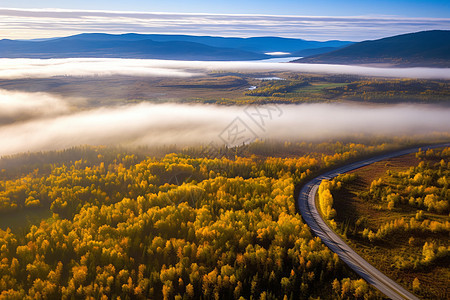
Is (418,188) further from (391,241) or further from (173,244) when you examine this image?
(173,244)

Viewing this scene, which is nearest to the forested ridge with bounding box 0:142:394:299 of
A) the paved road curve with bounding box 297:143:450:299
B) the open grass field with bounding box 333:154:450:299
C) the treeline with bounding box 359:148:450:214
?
the paved road curve with bounding box 297:143:450:299

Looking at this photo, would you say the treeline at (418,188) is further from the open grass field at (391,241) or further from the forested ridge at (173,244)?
the forested ridge at (173,244)

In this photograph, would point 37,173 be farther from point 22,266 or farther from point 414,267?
point 414,267

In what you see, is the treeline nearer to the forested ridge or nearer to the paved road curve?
the paved road curve

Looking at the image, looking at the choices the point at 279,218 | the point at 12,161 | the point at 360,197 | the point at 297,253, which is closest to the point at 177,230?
the point at 279,218

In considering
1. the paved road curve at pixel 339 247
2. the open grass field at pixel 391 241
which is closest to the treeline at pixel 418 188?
the open grass field at pixel 391 241

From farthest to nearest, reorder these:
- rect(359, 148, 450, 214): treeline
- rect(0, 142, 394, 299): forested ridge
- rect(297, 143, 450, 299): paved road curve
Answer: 1. rect(359, 148, 450, 214): treeline
2. rect(0, 142, 394, 299): forested ridge
3. rect(297, 143, 450, 299): paved road curve

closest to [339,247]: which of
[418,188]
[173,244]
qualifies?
[173,244]
